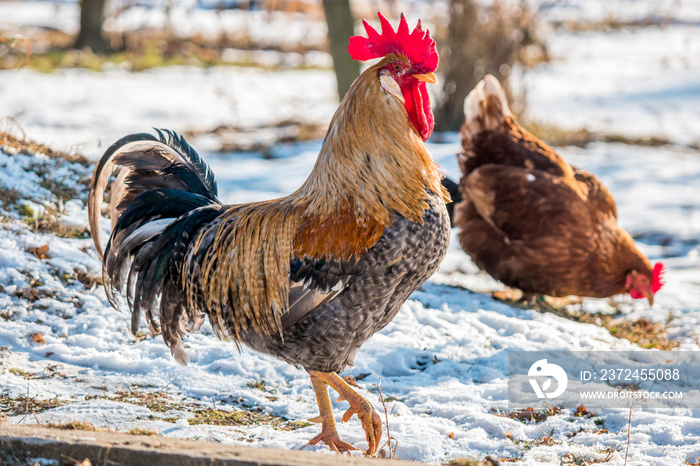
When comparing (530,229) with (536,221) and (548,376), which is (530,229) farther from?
(548,376)

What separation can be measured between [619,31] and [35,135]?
20106 mm

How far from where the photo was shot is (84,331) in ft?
15.7

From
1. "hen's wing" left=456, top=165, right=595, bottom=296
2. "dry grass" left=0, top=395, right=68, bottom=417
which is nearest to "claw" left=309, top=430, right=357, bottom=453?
"dry grass" left=0, top=395, right=68, bottom=417

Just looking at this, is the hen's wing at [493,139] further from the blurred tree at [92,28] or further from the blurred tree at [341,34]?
the blurred tree at [92,28]

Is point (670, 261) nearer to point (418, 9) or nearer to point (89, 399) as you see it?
point (89, 399)

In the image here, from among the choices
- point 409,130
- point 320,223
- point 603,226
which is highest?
point 409,130

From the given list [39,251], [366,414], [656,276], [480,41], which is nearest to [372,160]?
[366,414]

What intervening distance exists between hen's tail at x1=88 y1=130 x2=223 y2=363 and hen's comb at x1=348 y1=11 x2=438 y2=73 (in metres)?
1.28

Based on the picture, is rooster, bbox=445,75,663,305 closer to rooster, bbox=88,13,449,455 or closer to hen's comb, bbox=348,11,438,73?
rooster, bbox=88,13,449,455

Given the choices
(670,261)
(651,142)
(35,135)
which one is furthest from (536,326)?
(651,142)

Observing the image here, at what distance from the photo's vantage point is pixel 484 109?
6.62 metres

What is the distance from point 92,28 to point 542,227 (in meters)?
14.0

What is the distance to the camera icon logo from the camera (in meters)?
4.59

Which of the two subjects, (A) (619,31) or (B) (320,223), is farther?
(A) (619,31)
